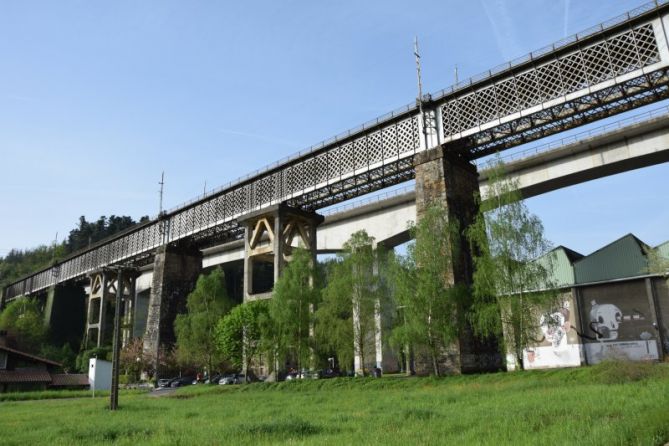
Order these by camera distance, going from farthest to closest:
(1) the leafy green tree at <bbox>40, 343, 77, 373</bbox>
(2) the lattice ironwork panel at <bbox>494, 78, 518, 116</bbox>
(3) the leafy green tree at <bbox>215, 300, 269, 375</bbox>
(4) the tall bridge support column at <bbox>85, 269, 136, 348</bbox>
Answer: (1) the leafy green tree at <bbox>40, 343, 77, 373</bbox> < (4) the tall bridge support column at <bbox>85, 269, 136, 348</bbox> < (3) the leafy green tree at <bbox>215, 300, 269, 375</bbox> < (2) the lattice ironwork panel at <bbox>494, 78, 518, 116</bbox>

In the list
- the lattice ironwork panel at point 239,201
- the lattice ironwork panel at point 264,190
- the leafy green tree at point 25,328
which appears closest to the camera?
the lattice ironwork panel at point 264,190

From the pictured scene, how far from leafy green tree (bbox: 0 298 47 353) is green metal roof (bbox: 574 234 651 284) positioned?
222 feet

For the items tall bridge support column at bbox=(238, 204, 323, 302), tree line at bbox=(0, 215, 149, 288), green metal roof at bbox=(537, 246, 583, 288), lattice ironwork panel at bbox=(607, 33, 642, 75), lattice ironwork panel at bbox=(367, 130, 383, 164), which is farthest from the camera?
tree line at bbox=(0, 215, 149, 288)

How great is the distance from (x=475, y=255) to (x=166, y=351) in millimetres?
33852

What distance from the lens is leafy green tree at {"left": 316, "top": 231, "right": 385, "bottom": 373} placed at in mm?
33719

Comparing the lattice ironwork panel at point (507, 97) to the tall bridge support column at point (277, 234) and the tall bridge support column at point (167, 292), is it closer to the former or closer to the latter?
the tall bridge support column at point (277, 234)

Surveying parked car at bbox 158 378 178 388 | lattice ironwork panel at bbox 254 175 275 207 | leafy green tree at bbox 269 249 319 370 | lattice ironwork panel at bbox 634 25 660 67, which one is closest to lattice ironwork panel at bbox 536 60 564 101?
lattice ironwork panel at bbox 634 25 660 67

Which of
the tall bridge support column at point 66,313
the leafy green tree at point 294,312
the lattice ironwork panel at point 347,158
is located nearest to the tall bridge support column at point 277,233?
the leafy green tree at point 294,312

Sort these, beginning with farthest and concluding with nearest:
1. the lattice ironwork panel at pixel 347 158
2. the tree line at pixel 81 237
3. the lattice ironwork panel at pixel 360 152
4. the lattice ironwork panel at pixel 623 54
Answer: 1. the tree line at pixel 81 237
2. the lattice ironwork panel at pixel 347 158
3. the lattice ironwork panel at pixel 360 152
4. the lattice ironwork panel at pixel 623 54

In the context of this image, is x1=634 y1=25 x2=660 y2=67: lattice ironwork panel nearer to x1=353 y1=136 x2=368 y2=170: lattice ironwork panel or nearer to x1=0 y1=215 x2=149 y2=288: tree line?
x1=353 y1=136 x2=368 y2=170: lattice ironwork panel

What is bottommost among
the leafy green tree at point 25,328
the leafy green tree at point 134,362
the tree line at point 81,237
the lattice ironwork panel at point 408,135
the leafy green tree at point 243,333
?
the leafy green tree at point 134,362

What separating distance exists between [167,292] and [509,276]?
35.4 metres

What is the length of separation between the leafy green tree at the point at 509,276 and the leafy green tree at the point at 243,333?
18.8 metres

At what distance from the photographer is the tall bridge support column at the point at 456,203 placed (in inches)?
1075
